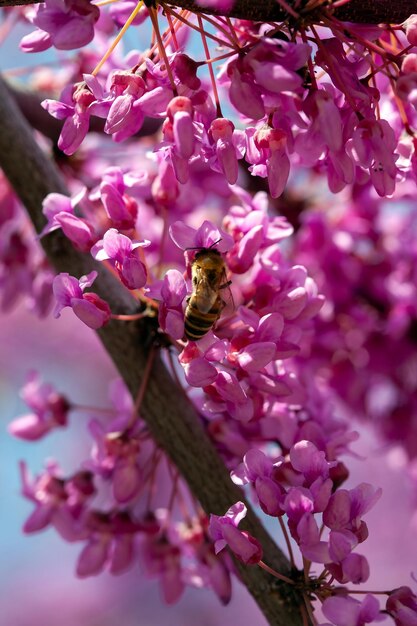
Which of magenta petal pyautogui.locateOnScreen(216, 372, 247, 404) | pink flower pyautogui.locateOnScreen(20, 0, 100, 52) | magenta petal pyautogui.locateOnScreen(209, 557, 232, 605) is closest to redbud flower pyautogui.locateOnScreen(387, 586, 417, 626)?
magenta petal pyautogui.locateOnScreen(216, 372, 247, 404)

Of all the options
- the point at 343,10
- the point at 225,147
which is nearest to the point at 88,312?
the point at 225,147

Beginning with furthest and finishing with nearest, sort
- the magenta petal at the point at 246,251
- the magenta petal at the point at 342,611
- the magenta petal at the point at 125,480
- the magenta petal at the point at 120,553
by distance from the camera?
the magenta petal at the point at 120,553
the magenta petal at the point at 125,480
the magenta petal at the point at 246,251
the magenta petal at the point at 342,611

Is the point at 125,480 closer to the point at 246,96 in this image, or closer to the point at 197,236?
the point at 197,236

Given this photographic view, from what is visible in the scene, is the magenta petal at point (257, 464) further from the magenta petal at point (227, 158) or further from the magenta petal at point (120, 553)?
the magenta petal at point (120, 553)

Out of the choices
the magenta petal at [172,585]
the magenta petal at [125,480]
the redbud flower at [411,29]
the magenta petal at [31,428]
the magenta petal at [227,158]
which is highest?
the redbud flower at [411,29]

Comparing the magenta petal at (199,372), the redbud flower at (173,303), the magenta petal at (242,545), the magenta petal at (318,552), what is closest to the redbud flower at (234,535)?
the magenta petal at (242,545)

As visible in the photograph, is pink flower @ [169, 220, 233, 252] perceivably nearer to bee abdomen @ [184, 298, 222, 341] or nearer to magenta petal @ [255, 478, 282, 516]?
bee abdomen @ [184, 298, 222, 341]
